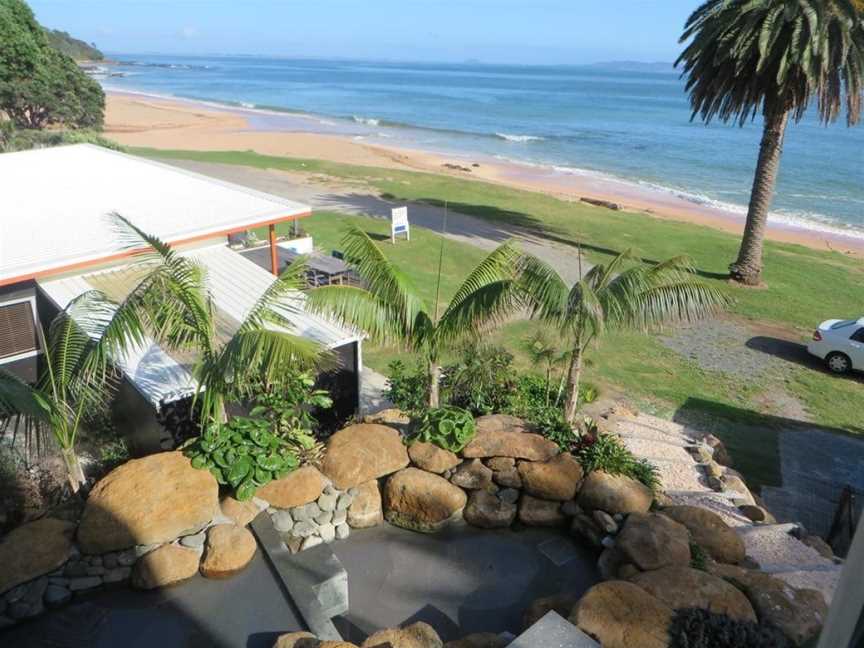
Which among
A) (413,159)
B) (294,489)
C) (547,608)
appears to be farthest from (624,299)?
(413,159)

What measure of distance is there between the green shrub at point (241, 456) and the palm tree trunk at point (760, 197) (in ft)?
54.9

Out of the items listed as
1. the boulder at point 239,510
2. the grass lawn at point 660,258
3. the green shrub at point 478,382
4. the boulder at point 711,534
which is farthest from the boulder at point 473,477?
the grass lawn at point 660,258

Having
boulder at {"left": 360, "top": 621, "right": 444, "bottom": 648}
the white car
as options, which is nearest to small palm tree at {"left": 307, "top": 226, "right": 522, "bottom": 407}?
boulder at {"left": 360, "top": 621, "right": 444, "bottom": 648}

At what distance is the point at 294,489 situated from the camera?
23.9 feet

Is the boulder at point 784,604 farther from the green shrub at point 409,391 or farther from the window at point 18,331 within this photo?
the window at point 18,331

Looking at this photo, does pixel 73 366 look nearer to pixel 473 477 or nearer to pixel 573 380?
pixel 473 477

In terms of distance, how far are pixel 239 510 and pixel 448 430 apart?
8.47ft

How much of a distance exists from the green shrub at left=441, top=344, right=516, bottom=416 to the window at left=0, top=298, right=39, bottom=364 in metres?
7.18

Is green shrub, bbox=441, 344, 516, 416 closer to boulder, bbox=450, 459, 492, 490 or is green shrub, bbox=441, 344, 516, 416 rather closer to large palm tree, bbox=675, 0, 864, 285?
boulder, bbox=450, 459, 492, 490

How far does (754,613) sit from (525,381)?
5.56 metres

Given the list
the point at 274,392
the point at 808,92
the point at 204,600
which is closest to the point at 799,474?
the point at 274,392

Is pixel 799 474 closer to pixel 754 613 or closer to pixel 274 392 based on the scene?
pixel 754 613

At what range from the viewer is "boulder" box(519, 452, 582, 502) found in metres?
7.54

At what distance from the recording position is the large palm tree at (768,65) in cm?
1659
